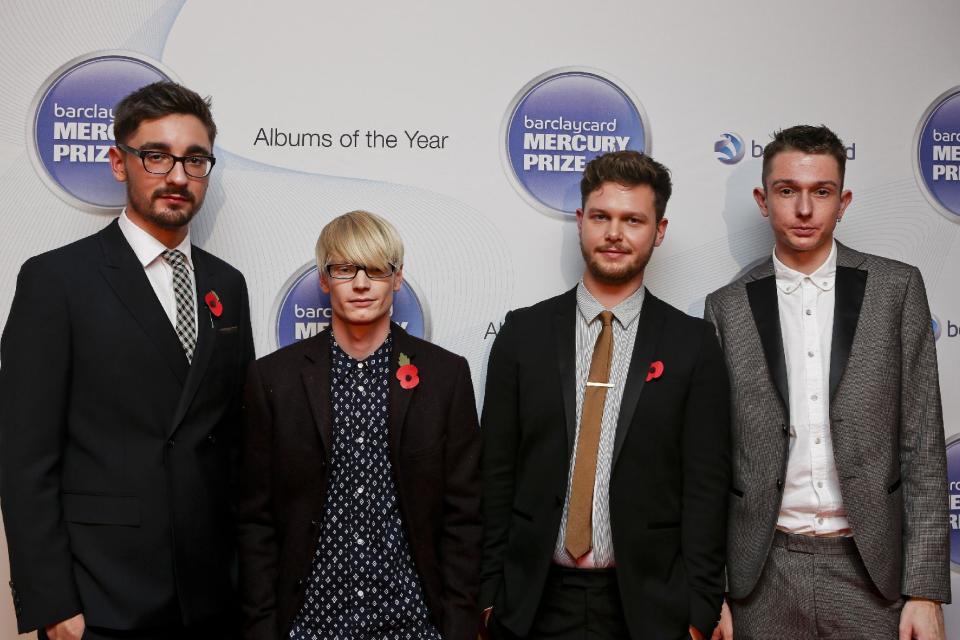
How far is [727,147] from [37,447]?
2214 mm

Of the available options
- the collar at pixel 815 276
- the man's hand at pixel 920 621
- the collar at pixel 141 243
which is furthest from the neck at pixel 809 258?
the collar at pixel 141 243

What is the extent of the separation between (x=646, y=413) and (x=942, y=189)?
1536mm

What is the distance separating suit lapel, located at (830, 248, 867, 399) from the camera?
2.11 m

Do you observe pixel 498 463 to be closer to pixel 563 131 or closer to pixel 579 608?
pixel 579 608

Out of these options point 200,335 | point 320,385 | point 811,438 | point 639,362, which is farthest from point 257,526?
point 811,438

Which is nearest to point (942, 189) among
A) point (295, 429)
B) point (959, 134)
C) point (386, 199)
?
point (959, 134)

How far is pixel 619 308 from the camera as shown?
7.13ft

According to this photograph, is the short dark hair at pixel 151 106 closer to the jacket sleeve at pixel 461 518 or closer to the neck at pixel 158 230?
the neck at pixel 158 230

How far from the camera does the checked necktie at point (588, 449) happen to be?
2023mm

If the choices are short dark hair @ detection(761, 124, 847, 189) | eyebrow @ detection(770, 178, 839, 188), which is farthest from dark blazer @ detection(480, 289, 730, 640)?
short dark hair @ detection(761, 124, 847, 189)

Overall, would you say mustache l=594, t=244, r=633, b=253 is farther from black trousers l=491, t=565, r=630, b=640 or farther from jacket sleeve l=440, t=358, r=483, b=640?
black trousers l=491, t=565, r=630, b=640

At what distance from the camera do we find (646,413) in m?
2.05

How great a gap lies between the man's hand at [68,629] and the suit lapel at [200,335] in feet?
1.57

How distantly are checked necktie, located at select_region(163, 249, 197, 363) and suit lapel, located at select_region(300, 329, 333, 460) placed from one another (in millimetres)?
296
